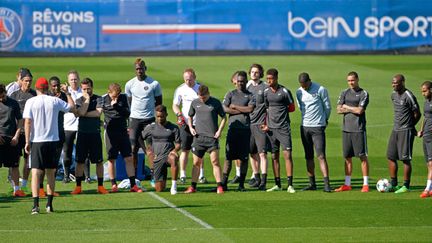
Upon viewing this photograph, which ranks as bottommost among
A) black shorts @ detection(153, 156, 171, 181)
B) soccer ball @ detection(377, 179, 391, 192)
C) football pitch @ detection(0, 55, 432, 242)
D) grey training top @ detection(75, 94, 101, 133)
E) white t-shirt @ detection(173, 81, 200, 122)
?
football pitch @ detection(0, 55, 432, 242)

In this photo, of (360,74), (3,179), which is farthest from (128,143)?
(360,74)

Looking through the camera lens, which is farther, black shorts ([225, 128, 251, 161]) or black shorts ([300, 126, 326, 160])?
black shorts ([225, 128, 251, 161])

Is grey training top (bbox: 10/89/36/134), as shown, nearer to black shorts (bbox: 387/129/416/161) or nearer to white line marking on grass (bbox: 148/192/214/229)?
white line marking on grass (bbox: 148/192/214/229)

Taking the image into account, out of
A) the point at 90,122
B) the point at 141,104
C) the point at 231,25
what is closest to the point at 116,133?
the point at 90,122

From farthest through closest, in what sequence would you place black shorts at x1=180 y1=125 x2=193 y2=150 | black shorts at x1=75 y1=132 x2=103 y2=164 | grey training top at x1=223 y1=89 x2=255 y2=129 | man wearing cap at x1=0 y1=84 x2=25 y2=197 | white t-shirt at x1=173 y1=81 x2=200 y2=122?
white t-shirt at x1=173 y1=81 x2=200 y2=122 < black shorts at x1=180 y1=125 x2=193 y2=150 < grey training top at x1=223 y1=89 x2=255 y2=129 < black shorts at x1=75 y1=132 x2=103 y2=164 < man wearing cap at x1=0 y1=84 x2=25 y2=197

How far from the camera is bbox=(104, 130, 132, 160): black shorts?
66.5 feet

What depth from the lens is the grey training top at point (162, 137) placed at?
66.0 ft

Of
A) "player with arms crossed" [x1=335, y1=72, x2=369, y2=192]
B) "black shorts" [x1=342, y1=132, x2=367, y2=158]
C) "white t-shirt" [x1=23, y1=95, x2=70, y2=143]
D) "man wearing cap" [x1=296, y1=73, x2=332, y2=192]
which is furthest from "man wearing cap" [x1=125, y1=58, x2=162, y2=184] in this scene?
"white t-shirt" [x1=23, y1=95, x2=70, y2=143]

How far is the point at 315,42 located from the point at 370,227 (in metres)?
28.4

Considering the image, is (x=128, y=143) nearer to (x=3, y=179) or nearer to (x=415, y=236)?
(x=3, y=179)

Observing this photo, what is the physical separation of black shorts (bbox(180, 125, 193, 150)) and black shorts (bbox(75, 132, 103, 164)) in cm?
184

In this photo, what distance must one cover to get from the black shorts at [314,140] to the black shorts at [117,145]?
329cm

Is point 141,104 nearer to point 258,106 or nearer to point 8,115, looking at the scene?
point 258,106

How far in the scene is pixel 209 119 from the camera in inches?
793
